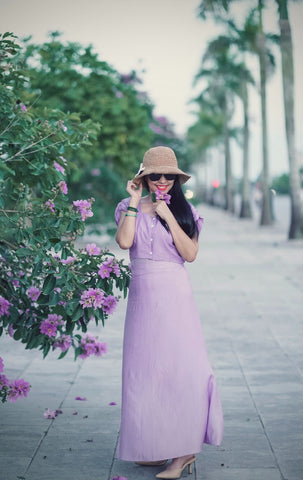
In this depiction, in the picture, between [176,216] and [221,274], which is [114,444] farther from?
[221,274]

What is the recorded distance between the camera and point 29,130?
529 cm

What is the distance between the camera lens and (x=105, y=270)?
487cm

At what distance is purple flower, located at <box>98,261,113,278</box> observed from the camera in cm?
486

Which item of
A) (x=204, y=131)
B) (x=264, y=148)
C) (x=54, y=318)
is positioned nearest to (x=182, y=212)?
(x=54, y=318)

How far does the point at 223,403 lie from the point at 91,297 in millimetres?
1981

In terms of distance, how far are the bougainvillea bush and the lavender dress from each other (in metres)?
0.27

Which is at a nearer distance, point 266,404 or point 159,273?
point 159,273

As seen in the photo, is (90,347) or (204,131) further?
(204,131)

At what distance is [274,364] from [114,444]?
8.67ft

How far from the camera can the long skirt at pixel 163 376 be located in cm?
462

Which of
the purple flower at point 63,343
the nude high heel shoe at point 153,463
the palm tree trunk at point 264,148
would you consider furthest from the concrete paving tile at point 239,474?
the palm tree trunk at point 264,148

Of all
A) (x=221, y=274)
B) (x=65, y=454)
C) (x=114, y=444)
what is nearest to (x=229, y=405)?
(x=114, y=444)

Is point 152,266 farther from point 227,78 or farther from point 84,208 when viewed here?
point 227,78

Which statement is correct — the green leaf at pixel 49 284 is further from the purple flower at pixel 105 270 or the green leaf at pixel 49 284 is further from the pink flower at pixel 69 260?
the purple flower at pixel 105 270
